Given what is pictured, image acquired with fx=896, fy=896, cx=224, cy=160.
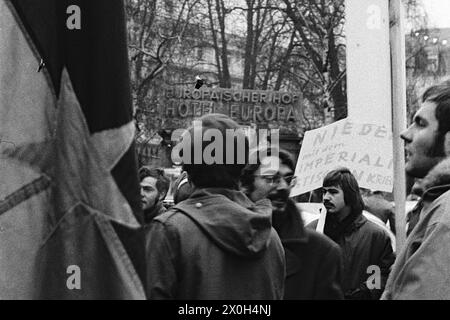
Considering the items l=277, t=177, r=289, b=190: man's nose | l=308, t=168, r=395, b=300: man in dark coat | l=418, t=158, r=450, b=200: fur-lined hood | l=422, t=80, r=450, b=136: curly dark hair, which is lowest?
l=308, t=168, r=395, b=300: man in dark coat

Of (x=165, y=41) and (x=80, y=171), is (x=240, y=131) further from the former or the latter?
(x=165, y=41)

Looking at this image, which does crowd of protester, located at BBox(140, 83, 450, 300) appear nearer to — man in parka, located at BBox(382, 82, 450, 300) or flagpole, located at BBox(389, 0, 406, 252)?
man in parka, located at BBox(382, 82, 450, 300)

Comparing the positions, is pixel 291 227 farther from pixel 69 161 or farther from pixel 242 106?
pixel 242 106

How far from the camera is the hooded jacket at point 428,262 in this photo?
2.54m

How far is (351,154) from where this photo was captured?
5660mm

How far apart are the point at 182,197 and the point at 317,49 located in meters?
17.4

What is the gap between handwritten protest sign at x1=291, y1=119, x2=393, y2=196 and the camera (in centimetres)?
529

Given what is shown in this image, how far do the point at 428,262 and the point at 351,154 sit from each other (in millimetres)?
3138

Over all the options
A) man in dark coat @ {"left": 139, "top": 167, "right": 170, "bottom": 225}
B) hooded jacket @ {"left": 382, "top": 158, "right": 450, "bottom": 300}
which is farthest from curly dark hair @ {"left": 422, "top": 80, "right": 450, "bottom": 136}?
man in dark coat @ {"left": 139, "top": 167, "right": 170, "bottom": 225}

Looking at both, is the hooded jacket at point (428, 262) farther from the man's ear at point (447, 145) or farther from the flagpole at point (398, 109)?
the flagpole at point (398, 109)

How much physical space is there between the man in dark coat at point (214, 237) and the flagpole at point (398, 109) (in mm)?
1912

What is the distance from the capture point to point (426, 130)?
2867 mm

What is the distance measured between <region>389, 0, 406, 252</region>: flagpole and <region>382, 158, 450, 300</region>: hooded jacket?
189cm

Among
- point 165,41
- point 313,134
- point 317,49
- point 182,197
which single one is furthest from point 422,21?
point 182,197
